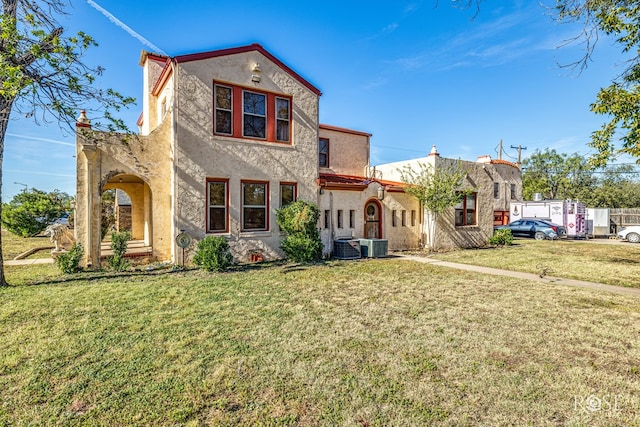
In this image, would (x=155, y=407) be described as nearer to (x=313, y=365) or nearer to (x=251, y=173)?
(x=313, y=365)

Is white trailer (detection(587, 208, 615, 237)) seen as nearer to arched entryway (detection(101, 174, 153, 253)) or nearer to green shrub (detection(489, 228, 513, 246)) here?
green shrub (detection(489, 228, 513, 246))

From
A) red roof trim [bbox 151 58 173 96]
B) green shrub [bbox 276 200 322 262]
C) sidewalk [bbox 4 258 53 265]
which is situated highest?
red roof trim [bbox 151 58 173 96]

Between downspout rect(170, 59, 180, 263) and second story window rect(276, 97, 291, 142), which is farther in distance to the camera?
second story window rect(276, 97, 291, 142)

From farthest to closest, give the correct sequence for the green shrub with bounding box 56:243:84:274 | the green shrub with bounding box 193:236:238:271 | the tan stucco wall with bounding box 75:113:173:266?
1. the green shrub with bounding box 193:236:238:271
2. the tan stucco wall with bounding box 75:113:173:266
3. the green shrub with bounding box 56:243:84:274

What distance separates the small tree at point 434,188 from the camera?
49.2 ft

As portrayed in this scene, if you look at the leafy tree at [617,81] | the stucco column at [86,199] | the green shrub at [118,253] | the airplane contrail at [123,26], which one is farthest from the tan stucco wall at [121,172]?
the leafy tree at [617,81]

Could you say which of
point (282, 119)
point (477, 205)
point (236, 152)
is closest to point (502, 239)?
point (477, 205)

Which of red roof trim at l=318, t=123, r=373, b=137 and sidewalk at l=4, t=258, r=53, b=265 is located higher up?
red roof trim at l=318, t=123, r=373, b=137

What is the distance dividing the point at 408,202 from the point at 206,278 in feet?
36.7

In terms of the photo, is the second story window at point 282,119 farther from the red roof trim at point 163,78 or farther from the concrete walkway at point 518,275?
the concrete walkway at point 518,275

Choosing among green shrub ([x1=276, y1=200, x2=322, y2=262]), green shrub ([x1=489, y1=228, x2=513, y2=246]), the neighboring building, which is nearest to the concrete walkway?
the neighboring building

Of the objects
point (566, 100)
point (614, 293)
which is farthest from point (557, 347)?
point (566, 100)

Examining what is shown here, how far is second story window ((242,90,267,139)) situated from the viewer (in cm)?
1177

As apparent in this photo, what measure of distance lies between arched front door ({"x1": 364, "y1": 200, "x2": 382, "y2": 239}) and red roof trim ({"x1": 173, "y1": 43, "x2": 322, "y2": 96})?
231 inches
